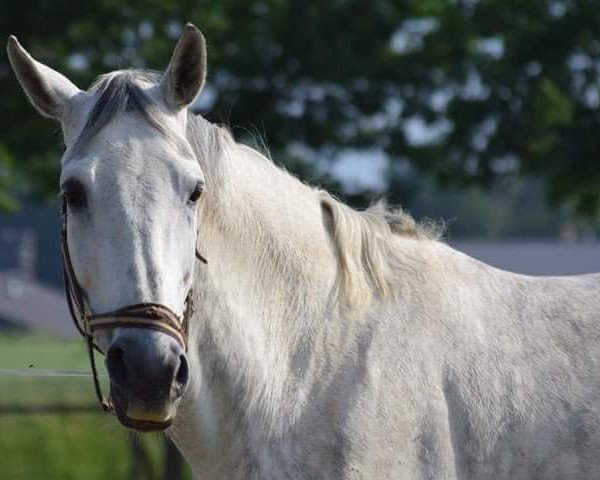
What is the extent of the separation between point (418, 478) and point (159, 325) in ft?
3.47

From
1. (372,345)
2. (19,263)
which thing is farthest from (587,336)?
(19,263)

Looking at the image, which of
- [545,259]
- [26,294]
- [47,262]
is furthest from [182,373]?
[47,262]

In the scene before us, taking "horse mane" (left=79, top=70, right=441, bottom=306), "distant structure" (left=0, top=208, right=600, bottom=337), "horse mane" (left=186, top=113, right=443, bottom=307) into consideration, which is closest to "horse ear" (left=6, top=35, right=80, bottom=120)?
"horse mane" (left=79, top=70, right=441, bottom=306)

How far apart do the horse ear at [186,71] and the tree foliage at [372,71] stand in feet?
21.2

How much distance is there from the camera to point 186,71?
4.03 meters

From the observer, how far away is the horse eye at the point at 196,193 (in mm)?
3857

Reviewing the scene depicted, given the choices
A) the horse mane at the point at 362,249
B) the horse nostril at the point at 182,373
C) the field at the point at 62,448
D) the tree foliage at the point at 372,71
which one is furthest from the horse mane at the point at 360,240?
the field at the point at 62,448

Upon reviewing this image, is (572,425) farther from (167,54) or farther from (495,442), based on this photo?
(167,54)

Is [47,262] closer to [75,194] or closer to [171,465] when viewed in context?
[171,465]

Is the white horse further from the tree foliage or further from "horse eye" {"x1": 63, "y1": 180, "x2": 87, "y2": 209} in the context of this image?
the tree foliage

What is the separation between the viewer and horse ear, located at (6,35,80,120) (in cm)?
402

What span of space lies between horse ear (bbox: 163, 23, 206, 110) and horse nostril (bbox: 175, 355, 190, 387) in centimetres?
90

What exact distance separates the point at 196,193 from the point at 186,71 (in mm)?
446

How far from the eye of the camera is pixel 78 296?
154 inches
